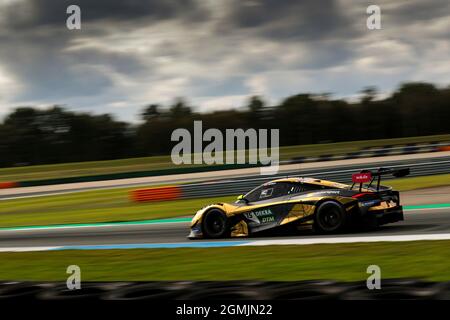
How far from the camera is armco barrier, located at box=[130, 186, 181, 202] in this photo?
2066 cm

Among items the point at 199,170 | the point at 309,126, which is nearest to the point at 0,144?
the point at 309,126

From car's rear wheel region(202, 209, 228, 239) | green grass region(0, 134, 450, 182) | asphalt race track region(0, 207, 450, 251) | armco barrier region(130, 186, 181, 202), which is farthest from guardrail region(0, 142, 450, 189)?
car's rear wheel region(202, 209, 228, 239)

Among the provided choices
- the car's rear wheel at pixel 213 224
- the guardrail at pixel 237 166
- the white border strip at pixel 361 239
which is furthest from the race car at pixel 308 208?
the guardrail at pixel 237 166

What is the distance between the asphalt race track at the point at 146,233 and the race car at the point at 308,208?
22cm

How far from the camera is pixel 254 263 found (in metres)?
8.41

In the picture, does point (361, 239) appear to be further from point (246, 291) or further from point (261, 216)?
point (246, 291)

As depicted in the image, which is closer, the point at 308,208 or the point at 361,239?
the point at 361,239

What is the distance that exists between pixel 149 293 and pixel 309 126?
5627cm

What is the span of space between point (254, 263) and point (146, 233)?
16.6ft

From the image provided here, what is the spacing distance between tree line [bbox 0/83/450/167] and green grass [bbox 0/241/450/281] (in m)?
50.3

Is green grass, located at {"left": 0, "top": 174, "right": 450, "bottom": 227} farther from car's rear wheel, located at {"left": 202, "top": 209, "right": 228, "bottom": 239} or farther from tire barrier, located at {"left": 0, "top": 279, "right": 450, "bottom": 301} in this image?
tire barrier, located at {"left": 0, "top": 279, "right": 450, "bottom": 301}

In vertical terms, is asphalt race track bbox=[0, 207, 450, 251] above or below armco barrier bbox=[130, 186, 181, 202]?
below

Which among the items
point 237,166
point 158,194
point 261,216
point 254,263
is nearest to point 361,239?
point 261,216

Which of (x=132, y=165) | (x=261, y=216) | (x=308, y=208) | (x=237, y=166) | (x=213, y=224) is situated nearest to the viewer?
(x=308, y=208)
